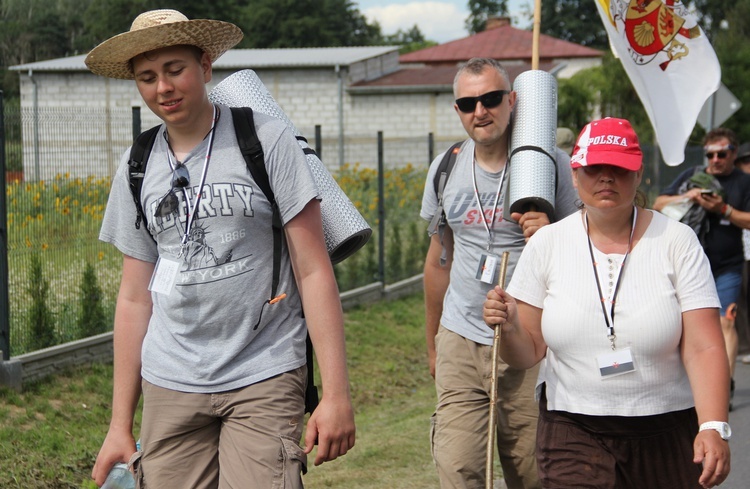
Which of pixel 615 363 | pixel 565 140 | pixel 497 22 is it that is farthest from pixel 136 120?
pixel 497 22

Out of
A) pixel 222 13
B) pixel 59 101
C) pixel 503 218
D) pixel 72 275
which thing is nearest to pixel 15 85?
pixel 59 101

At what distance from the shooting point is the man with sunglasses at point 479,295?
4781 millimetres

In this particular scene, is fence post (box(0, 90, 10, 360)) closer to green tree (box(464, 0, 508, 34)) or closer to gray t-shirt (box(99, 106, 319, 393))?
gray t-shirt (box(99, 106, 319, 393))

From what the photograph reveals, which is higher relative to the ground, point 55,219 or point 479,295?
point 479,295

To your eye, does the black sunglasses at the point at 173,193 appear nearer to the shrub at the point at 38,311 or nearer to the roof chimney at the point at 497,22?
the shrub at the point at 38,311

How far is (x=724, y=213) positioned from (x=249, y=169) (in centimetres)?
552

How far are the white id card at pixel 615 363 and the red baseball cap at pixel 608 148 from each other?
594 millimetres

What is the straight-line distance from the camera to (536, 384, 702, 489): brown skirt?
144 inches

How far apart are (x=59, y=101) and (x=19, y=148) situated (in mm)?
28944

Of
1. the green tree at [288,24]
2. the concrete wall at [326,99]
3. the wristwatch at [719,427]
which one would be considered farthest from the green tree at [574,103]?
the wristwatch at [719,427]

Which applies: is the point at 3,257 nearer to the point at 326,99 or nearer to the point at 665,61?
the point at 665,61

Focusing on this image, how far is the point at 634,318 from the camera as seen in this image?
3551 millimetres

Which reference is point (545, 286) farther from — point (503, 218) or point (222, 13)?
point (222, 13)

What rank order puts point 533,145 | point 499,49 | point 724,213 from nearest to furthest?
point 533,145 < point 724,213 < point 499,49
